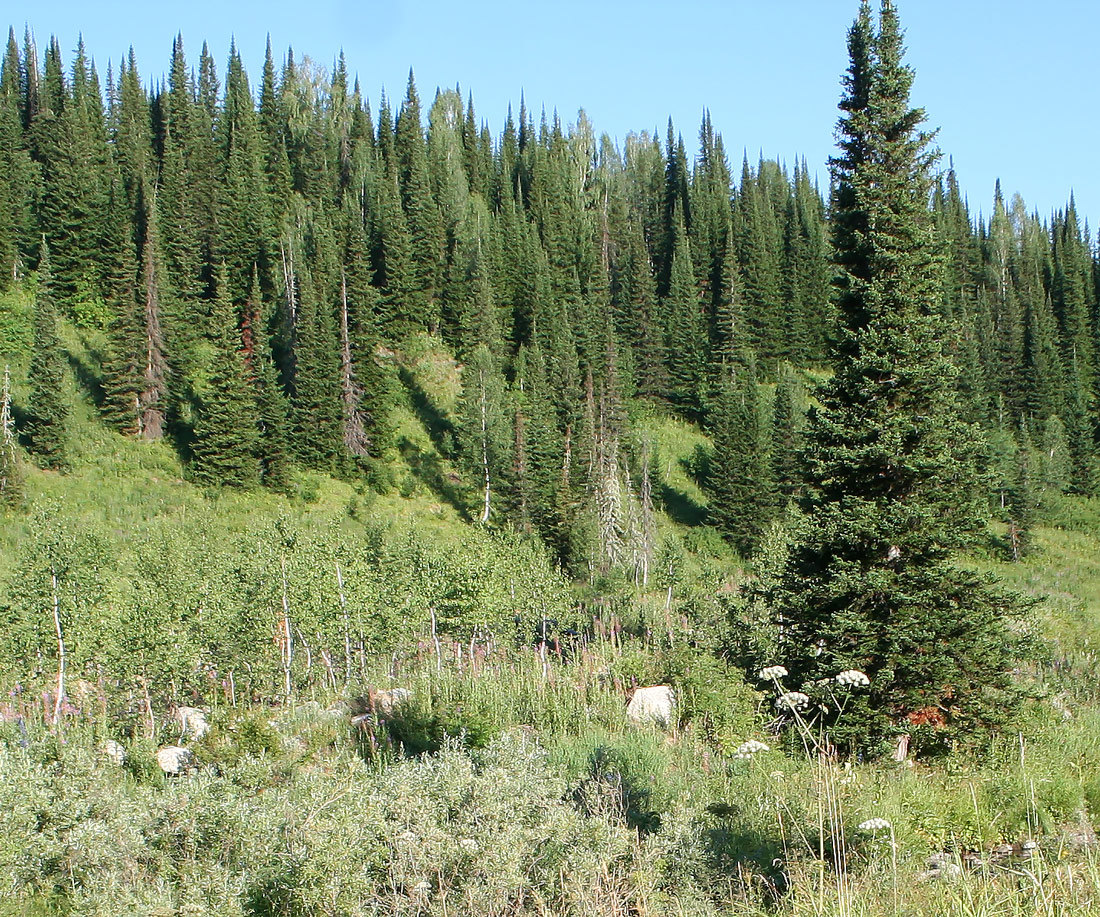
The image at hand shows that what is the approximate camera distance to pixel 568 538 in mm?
43625

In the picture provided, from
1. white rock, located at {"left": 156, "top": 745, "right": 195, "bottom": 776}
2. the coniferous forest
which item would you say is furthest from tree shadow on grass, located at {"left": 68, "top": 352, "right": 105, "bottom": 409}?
white rock, located at {"left": 156, "top": 745, "right": 195, "bottom": 776}

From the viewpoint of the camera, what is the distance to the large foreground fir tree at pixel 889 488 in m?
11.0

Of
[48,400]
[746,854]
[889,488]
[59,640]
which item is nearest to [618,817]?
→ [746,854]

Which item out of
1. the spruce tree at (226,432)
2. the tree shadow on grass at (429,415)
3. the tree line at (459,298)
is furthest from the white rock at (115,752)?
the tree shadow on grass at (429,415)

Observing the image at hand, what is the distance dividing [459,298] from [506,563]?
41233 millimetres

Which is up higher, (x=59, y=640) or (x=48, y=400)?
(x=48, y=400)

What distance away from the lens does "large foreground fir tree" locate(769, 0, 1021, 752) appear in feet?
36.2

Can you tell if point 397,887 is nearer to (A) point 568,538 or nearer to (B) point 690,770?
(B) point 690,770

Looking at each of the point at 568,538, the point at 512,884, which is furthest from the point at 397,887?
the point at 568,538

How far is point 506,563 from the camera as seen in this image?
75.7 feet

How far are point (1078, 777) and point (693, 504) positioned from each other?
46.8m

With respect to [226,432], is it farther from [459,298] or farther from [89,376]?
[459,298]

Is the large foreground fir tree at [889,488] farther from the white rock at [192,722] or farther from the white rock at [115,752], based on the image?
the white rock at [115,752]

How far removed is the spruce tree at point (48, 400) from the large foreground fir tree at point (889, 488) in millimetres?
35731
